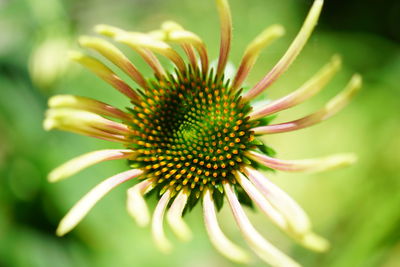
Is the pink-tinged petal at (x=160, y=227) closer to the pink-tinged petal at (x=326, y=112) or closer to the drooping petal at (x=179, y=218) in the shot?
the drooping petal at (x=179, y=218)

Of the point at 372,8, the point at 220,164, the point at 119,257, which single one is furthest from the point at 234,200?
the point at 372,8

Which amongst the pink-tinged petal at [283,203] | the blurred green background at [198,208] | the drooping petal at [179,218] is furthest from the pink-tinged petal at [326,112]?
the blurred green background at [198,208]

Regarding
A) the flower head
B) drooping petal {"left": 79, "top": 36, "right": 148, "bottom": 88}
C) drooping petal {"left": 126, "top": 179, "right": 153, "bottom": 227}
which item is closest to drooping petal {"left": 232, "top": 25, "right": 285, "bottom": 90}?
the flower head

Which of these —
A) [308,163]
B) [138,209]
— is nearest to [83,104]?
[138,209]

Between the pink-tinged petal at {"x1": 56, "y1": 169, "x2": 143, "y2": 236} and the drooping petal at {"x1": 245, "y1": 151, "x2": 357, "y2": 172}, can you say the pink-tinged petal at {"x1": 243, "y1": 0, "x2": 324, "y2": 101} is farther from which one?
the pink-tinged petal at {"x1": 56, "y1": 169, "x2": 143, "y2": 236}

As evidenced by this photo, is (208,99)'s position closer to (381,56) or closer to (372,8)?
(381,56)

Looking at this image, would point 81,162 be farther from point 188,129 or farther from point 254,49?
point 254,49

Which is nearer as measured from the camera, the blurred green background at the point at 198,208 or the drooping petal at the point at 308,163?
the drooping petal at the point at 308,163
